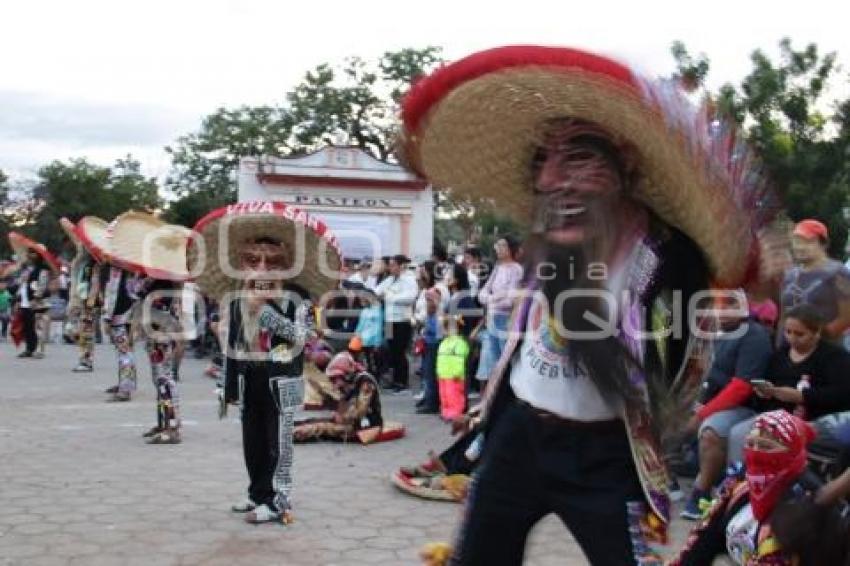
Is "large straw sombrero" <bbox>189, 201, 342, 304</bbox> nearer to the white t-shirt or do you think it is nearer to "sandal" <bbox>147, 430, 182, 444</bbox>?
"sandal" <bbox>147, 430, 182, 444</bbox>

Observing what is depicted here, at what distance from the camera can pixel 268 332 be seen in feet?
18.5

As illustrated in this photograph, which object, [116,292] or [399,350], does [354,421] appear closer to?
[116,292]

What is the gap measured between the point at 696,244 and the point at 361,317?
32.6 feet

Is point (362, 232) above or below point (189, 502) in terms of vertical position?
above

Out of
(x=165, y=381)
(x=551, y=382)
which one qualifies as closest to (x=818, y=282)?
(x=551, y=382)

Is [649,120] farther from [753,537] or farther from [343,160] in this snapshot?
[343,160]

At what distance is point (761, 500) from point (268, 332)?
9.51 ft

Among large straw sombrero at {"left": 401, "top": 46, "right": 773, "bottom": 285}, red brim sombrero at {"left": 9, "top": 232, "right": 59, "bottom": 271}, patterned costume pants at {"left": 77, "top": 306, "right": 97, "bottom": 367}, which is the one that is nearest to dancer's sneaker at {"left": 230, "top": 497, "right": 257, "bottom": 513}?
large straw sombrero at {"left": 401, "top": 46, "right": 773, "bottom": 285}

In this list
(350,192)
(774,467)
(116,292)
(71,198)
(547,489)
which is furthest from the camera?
(71,198)

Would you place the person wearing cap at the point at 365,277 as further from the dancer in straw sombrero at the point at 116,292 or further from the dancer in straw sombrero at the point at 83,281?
the dancer in straw sombrero at the point at 116,292

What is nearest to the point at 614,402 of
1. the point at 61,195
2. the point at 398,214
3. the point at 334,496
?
the point at 334,496

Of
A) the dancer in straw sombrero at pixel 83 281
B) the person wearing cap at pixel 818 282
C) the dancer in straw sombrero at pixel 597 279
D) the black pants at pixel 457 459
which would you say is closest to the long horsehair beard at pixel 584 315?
the dancer in straw sombrero at pixel 597 279

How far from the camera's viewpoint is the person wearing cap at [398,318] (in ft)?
40.2

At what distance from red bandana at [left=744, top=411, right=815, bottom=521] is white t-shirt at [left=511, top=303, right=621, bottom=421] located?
1.61 metres
